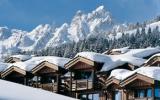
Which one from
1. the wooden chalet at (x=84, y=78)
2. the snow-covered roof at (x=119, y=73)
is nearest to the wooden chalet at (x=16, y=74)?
the wooden chalet at (x=84, y=78)

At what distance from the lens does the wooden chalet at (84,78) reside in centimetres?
3844

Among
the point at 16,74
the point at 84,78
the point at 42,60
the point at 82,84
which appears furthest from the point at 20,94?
the point at 16,74

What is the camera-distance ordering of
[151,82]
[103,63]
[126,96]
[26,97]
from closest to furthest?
[26,97] → [151,82] → [126,96] → [103,63]

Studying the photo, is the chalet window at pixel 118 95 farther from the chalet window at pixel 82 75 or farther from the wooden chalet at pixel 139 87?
the chalet window at pixel 82 75

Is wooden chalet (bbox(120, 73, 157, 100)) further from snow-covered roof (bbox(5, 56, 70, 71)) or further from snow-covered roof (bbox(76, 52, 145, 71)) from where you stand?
snow-covered roof (bbox(5, 56, 70, 71))

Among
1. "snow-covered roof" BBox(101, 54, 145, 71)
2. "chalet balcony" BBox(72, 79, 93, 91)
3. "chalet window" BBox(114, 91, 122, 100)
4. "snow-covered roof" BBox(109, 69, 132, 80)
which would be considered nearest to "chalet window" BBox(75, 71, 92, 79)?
"chalet balcony" BBox(72, 79, 93, 91)

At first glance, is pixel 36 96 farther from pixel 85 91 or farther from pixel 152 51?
pixel 152 51

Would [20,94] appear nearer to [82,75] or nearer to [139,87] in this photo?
[139,87]

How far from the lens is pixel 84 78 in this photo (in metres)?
40.3

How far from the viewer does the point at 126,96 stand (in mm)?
34344

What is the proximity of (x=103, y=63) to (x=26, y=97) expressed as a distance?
32948 mm

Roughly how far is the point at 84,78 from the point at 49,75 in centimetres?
374

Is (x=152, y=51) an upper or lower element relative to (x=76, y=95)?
upper

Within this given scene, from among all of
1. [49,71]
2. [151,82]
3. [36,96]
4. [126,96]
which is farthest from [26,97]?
[49,71]
